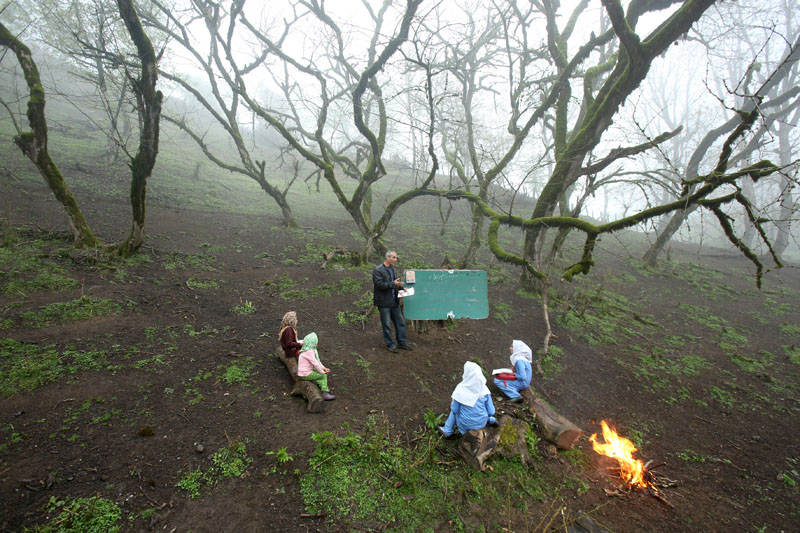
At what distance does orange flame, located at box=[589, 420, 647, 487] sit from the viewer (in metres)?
3.99

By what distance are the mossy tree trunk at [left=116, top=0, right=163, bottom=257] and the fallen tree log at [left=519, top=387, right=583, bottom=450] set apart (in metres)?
9.43

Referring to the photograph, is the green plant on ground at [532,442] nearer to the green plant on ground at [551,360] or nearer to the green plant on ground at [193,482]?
the green plant on ground at [551,360]

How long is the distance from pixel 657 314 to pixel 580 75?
27.1ft

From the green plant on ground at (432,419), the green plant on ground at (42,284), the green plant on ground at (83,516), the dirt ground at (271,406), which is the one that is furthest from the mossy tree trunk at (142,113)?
the green plant on ground at (432,419)

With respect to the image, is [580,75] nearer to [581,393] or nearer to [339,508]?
[581,393]

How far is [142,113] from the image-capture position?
7.74 m

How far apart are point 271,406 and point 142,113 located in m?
7.73

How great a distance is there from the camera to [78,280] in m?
6.61

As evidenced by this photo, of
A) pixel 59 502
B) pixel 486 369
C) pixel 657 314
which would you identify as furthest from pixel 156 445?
pixel 657 314

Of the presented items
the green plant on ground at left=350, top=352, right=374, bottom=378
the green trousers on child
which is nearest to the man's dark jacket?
the green plant on ground at left=350, top=352, right=374, bottom=378

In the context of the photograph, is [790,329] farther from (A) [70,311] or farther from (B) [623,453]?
(A) [70,311]

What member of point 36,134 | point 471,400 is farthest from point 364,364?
point 36,134

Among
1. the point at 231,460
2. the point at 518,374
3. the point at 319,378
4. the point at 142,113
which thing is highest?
the point at 142,113

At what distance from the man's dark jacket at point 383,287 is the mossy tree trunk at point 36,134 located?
288 inches
